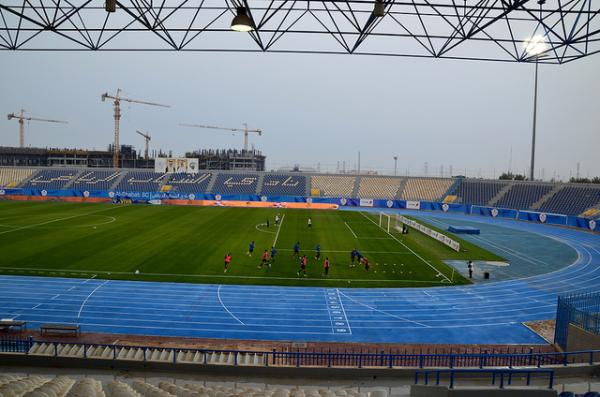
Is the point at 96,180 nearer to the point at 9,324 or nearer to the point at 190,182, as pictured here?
the point at 190,182

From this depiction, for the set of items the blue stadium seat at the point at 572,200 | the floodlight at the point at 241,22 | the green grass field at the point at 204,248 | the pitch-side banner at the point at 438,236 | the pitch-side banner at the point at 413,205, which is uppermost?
the floodlight at the point at 241,22

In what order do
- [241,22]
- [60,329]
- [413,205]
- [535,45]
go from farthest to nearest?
1. [413,205]
2. [535,45]
3. [60,329]
4. [241,22]

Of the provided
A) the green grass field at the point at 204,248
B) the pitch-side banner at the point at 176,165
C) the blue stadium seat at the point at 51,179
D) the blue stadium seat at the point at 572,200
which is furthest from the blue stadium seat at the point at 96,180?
the blue stadium seat at the point at 572,200

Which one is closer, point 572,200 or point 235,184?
point 572,200

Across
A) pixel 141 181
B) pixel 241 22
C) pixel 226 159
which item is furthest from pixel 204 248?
pixel 226 159

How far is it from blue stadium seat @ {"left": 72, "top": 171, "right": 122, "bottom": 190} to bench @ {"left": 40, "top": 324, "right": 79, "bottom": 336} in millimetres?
58286

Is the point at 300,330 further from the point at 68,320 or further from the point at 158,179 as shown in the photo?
the point at 158,179

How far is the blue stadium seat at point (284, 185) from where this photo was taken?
67.7 m

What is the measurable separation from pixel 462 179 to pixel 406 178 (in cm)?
882

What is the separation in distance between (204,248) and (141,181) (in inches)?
1843

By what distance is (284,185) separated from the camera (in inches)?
2744

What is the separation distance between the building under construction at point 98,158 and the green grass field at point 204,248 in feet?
245

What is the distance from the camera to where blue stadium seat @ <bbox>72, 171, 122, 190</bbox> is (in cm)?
6794

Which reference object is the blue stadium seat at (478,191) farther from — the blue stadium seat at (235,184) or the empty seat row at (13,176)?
the empty seat row at (13,176)
